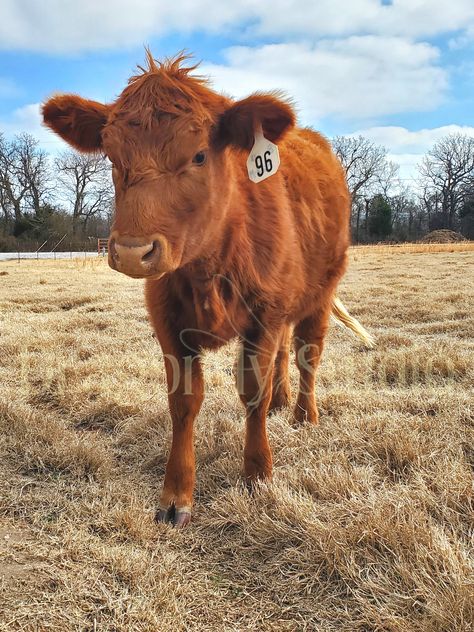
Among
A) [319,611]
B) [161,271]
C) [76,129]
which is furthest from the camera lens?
[76,129]

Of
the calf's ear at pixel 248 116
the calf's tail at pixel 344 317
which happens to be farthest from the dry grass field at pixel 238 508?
the calf's ear at pixel 248 116

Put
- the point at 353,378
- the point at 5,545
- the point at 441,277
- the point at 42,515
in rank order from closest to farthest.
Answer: the point at 5,545 < the point at 42,515 < the point at 353,378 < the point at 441,277

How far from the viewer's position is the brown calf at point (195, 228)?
2.17 meters

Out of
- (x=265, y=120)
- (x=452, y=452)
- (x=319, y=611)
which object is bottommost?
(x=319, y=611)

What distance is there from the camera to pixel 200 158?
2369mm

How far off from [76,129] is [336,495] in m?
2.28

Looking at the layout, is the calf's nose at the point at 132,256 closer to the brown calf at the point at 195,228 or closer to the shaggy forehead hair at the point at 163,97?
the brown calf at the point at 195,228

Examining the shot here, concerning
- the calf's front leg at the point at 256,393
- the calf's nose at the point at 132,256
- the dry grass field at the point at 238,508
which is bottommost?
the dry grass field at the point at 238,508

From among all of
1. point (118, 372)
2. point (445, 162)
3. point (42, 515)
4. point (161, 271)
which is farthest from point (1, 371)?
point (445, 162)

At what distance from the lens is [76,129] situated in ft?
9.16

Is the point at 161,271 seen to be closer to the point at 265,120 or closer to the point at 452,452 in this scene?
the point at 265,120

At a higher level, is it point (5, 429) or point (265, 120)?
point (265, 120)

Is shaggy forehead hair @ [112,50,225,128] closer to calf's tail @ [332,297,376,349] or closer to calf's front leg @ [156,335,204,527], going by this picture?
calf's front leg @ [156,335,204,527]

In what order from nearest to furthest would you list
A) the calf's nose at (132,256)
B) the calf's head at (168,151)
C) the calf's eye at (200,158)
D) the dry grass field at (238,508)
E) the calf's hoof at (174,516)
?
the dry grass field at (238,508)
the calf's nose at (132,256)
the calf's head at (168,151)
the calf's eye at (200,158)
the calf's hoof at (174,516)
